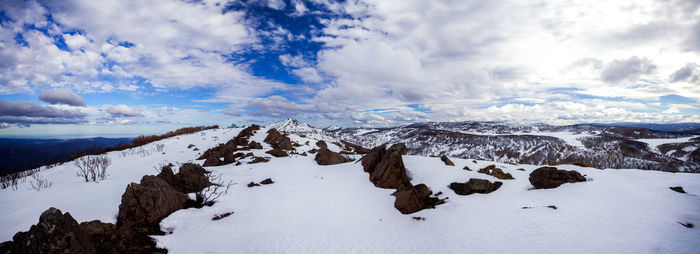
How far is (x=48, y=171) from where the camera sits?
2031 cm

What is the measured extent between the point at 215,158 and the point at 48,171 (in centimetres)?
1314

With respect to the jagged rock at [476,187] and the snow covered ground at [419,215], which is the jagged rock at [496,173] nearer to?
the snow covered ground at [419,215]

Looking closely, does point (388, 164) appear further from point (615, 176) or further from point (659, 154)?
point (659, 154)

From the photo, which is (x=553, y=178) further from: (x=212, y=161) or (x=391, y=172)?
(x=212, y=161)

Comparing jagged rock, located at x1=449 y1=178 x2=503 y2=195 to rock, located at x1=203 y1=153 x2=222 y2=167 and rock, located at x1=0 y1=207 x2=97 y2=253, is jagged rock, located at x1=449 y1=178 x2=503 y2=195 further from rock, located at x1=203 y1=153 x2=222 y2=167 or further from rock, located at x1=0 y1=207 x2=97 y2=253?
rock, located at x1=203 y1=153 x2=222 y2=167

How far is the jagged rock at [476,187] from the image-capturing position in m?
14.9

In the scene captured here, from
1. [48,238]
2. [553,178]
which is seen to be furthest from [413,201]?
[48,238]

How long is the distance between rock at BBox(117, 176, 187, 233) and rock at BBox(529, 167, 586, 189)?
19.9m

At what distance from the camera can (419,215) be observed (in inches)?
490

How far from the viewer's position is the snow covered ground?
28.3ft

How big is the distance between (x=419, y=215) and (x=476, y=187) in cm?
515

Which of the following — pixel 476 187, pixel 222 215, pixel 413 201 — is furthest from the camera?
pixel 476 187

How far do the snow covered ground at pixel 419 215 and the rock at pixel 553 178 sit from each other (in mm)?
461

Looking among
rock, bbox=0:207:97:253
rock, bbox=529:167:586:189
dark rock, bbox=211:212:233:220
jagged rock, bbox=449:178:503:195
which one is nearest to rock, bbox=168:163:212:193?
dark rock, bbox=211:212:233:220
